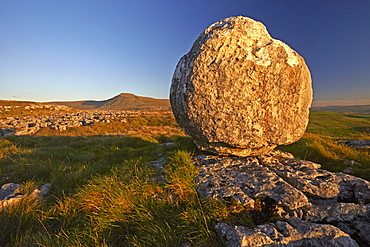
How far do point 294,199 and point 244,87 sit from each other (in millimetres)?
2695

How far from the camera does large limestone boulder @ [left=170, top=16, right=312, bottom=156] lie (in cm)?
448

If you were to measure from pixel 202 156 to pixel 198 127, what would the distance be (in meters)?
1.12

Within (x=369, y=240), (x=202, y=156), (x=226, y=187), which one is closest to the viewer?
(x=369, y=240)

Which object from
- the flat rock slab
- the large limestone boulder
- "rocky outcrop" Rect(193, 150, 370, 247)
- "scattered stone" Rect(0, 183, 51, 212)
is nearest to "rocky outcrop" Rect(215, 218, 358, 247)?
"rocky outcrop" Rect(193, 150, 370, 247)

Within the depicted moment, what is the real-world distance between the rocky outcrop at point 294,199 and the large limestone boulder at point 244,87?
905 millimetres

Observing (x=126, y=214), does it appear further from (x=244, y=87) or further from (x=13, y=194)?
(x=244, y=87)

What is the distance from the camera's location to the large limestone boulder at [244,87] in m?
4.48

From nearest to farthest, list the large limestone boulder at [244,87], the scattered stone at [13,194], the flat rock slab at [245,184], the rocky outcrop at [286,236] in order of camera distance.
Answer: the rocky outcrop at [286,236] → the flat rock slab at [245,184] → the scattered stone at [13,194] → the large limestone boulder at [244,87]

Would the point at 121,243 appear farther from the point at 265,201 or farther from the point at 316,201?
the point at 316,201

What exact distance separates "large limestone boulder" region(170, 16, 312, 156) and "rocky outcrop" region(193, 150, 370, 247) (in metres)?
0.90

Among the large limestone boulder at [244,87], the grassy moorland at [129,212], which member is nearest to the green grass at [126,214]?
the grassy moorland at [129,212]

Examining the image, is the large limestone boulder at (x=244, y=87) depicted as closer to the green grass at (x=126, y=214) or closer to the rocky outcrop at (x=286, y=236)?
the green grass at (x=126, y=214)

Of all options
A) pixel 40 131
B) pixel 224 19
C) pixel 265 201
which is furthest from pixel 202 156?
pixel 40 131

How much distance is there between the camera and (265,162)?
198 inches
